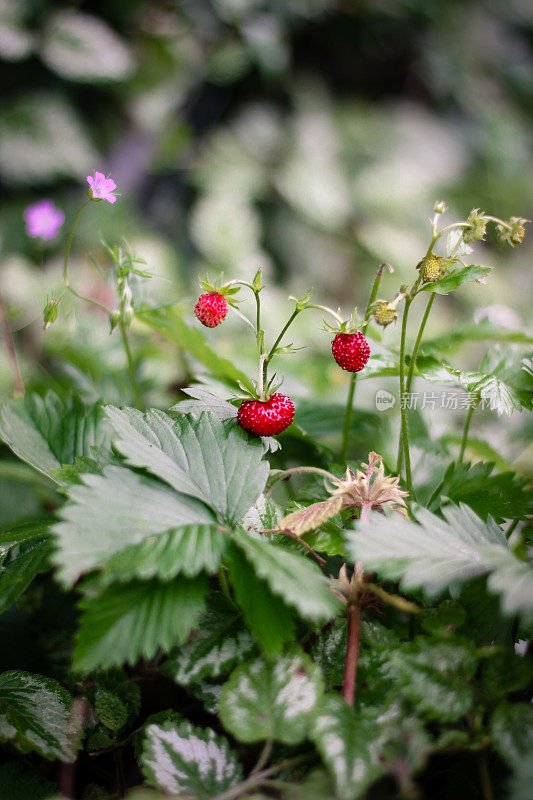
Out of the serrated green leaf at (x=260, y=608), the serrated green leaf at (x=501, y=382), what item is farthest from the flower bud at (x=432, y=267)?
the serrated green leaf at (x=260, y=608)

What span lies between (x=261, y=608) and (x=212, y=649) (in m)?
0.09

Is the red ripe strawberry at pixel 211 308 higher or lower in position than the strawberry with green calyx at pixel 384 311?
lower

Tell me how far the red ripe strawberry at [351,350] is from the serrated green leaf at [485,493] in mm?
201

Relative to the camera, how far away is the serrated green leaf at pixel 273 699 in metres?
0.47

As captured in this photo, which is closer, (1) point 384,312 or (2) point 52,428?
(1) point 384,312

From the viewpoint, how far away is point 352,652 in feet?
1.72

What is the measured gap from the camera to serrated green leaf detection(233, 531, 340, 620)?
445 millimetres

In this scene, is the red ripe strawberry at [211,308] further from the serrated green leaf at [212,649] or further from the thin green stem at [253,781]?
the thin green stem at [253,781]

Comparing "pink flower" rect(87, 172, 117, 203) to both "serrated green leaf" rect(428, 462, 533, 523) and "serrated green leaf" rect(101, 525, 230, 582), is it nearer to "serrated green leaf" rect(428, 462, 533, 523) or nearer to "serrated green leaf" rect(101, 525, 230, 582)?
"serrated green leaf" rect(101, 525, 230, 582)

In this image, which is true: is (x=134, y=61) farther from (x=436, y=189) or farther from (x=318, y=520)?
(x=318, y=520)

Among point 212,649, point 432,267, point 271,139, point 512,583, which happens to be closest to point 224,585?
point 212,649

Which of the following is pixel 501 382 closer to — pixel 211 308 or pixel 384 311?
pixel 384 311

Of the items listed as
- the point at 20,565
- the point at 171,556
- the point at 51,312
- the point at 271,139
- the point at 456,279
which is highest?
the point at 271,139

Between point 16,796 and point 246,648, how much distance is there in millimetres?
280
